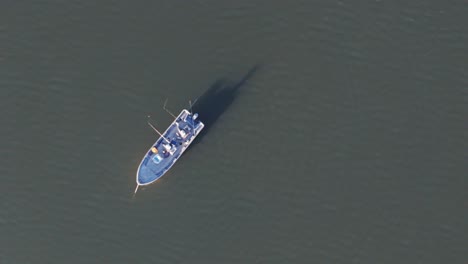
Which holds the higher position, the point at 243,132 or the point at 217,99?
the point at 217,99

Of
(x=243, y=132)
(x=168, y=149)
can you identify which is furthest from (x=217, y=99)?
(x=168, y=149)

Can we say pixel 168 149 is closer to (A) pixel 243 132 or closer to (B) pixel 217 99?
(B) pixel 217 99

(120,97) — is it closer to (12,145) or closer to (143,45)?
(143,45)

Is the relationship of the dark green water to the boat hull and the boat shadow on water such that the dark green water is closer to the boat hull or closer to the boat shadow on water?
the boat shadow on water

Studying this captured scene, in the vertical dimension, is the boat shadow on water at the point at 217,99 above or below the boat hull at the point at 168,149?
above

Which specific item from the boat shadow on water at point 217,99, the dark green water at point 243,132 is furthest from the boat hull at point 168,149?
the boat shadow on water at point 217,99

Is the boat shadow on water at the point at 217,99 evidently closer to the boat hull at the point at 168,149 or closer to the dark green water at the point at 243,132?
the dark green water at the point at 243,132
